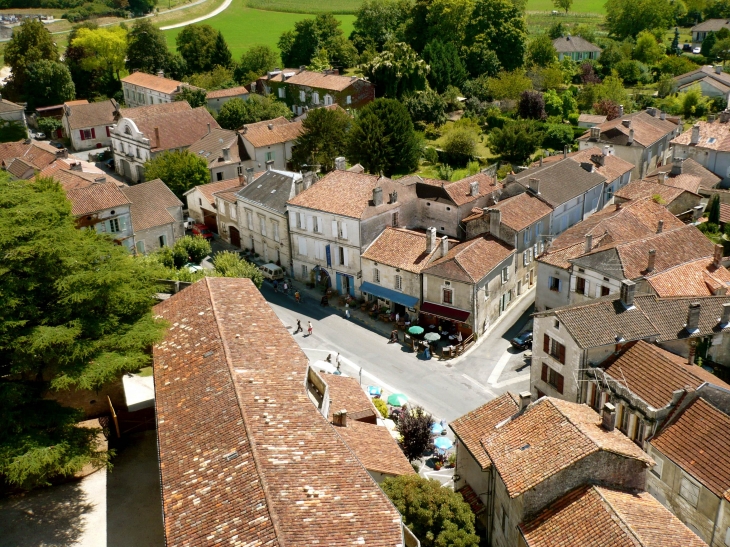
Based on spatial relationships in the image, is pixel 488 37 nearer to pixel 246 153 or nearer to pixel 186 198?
pixel 246 153

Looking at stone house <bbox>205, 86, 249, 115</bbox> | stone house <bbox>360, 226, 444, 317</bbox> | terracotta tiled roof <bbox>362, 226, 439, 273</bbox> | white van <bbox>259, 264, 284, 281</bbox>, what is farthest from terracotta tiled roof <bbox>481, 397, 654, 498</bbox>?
stone house <bbox>205, 86, 249, 115</bbox>

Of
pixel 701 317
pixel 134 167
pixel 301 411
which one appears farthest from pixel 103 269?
pixel 134 167

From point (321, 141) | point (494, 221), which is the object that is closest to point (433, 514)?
point (494, 221)

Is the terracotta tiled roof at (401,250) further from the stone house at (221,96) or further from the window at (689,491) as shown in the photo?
the stone house at (221,96)

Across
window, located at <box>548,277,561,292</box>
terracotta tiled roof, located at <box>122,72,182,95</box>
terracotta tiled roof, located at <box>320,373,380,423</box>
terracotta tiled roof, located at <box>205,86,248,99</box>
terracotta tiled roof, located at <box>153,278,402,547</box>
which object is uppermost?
terracotta tiled roof, located at <box>122,72,182,95</box>

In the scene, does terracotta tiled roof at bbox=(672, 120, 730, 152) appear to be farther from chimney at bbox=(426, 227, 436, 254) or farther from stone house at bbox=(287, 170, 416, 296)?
chimney at bbox=(426, 227, 436, 254)

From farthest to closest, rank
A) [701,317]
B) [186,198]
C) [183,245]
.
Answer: [186,198]
[183,245]
[701,317]
